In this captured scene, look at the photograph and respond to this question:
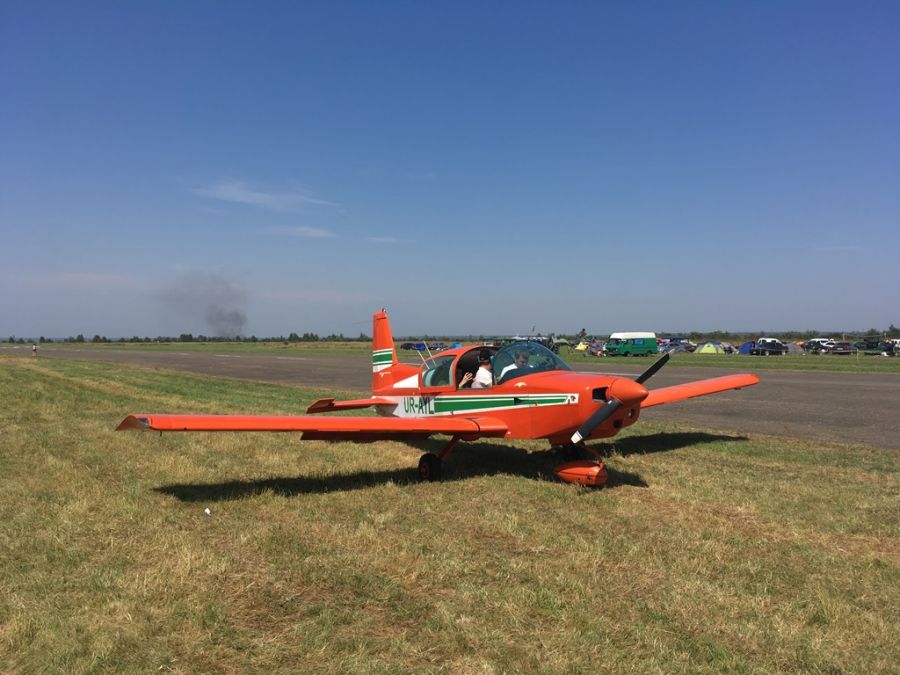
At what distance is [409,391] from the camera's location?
Result: 1083 cm

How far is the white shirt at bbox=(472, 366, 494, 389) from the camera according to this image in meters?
9.23

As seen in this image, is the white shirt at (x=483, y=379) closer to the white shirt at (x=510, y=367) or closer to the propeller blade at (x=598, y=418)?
the white shirt at (x=510, y=367)

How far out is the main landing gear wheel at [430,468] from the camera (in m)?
8.55

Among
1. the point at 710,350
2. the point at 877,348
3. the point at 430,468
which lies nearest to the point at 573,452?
the point at 430,468

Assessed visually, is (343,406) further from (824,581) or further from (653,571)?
(824,581)

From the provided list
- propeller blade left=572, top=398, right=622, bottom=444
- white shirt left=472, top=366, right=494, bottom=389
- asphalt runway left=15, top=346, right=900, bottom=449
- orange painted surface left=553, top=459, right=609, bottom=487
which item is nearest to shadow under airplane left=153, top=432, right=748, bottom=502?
orange painted surface left=553, top=459, right=609, bottom=487

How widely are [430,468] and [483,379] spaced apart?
5.51 feet

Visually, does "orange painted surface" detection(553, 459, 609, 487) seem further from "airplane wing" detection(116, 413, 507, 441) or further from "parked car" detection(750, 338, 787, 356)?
"parked car" detection(750, 338, 787, 356)

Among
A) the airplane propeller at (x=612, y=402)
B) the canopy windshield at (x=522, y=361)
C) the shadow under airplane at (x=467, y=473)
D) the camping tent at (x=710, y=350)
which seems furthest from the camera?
the camping tent at (x=710, y=350)

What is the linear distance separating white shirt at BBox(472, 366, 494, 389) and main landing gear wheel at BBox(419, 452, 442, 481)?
1.37 m

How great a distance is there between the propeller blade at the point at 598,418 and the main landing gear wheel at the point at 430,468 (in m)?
2.13

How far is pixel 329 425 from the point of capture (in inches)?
309

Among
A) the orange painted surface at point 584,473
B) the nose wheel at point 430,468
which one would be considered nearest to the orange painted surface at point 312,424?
the nose wheel at point 430,468

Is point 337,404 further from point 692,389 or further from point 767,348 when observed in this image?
point 767,348
